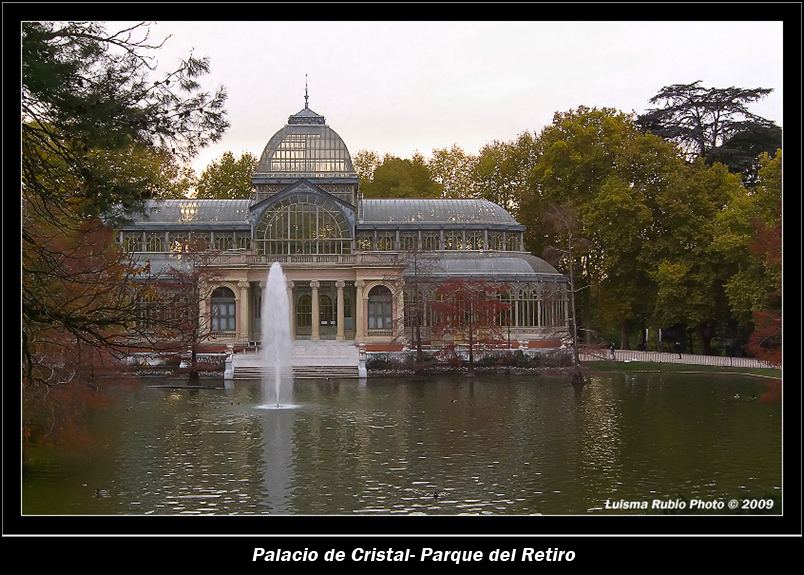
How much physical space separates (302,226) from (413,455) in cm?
3411

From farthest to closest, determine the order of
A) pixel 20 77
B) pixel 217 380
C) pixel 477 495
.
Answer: pixel 217 380 < pixel 477 495 < pixel 20 77

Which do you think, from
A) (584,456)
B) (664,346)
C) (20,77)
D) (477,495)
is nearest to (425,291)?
(664,346)

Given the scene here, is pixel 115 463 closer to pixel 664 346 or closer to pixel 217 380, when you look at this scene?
pixel 217 380

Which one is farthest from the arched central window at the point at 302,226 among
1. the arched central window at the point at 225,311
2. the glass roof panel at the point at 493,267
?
the glass roof panel at the point at 493,267

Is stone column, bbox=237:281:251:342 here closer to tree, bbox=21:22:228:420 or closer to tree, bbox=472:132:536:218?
tree, bbox=472:132:536:218

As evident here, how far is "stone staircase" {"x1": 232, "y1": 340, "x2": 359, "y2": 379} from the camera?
42.8 meters

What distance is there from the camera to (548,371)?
4288cm

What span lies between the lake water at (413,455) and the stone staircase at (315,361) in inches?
324

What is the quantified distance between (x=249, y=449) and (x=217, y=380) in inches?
732

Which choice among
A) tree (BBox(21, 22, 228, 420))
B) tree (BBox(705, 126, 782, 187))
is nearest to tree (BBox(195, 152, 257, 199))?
tree (BBox(705, 126, 782, 187))

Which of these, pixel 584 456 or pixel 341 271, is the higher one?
pixel 341 271

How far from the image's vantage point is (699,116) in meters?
59.1

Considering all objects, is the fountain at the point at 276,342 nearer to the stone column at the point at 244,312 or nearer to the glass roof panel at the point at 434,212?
the stone column at the point at 244,312

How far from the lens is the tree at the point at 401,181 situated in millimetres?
73875
